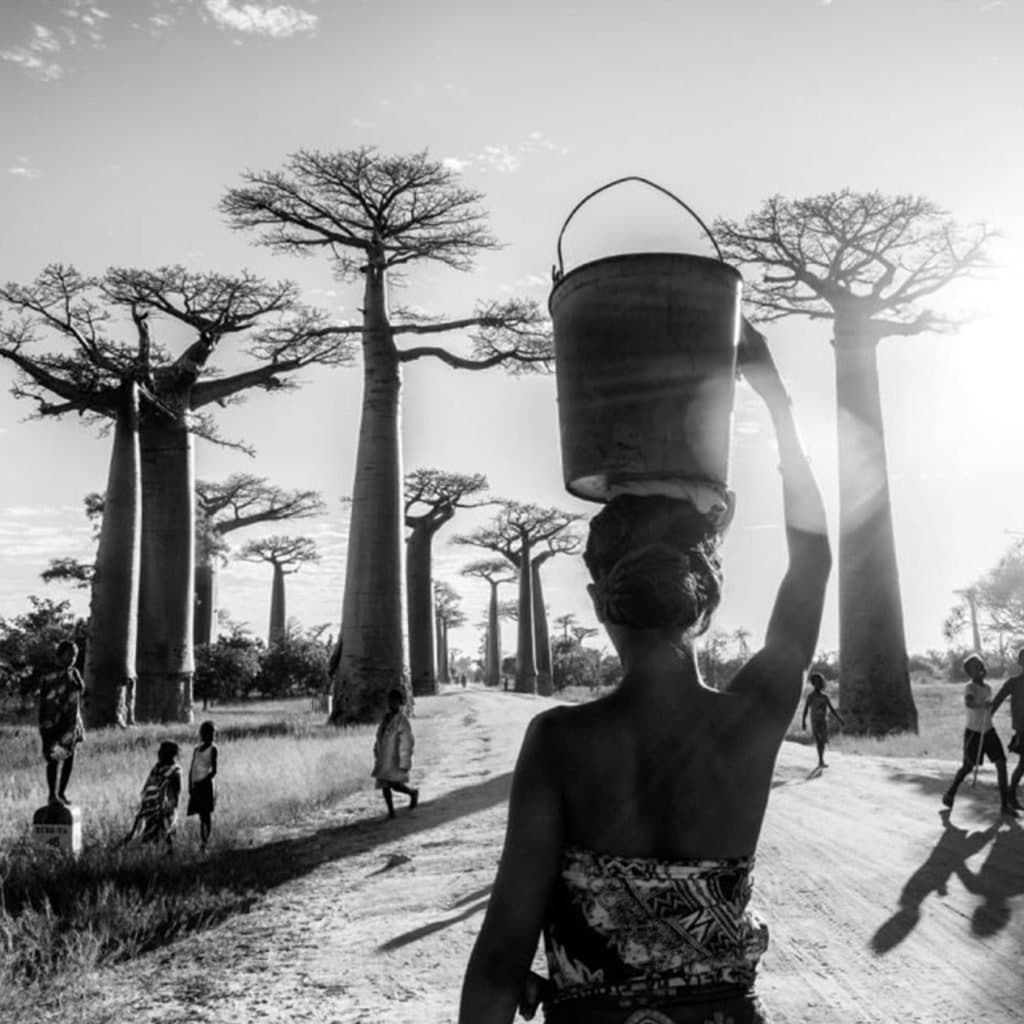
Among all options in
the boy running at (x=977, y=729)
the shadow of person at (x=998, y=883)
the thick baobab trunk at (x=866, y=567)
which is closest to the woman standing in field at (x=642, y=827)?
the shadow of person at (x=998, y=883)

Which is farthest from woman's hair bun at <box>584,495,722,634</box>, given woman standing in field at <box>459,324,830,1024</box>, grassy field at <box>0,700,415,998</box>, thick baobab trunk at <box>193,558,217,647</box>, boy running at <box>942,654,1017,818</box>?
thick baobab trunk at <box>193,558,217,647</box>

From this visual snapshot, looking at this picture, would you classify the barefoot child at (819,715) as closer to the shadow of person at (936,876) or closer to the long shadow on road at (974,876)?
the long shadow on road at (974,876)

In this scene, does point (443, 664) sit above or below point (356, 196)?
below

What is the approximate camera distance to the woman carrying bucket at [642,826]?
1213 millimetres

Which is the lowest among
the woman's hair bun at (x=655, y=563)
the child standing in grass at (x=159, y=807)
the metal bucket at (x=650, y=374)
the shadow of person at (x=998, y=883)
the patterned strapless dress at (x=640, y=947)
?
the shadow of person at (x=998, y=883)

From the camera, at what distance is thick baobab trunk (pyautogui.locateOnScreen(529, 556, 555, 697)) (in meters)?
46.9

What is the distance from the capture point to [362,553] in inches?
682

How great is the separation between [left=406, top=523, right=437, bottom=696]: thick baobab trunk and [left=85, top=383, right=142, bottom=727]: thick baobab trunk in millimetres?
21089

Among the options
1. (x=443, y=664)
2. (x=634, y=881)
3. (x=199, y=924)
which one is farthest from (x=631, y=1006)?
(x=443, y=664)

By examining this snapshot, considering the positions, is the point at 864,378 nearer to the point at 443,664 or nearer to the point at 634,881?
the point at 634,881

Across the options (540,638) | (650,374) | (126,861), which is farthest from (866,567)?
(540,638)

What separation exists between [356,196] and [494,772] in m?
11.0

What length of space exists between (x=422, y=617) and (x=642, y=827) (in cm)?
3841

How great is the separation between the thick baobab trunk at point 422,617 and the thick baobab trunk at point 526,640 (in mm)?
5593
